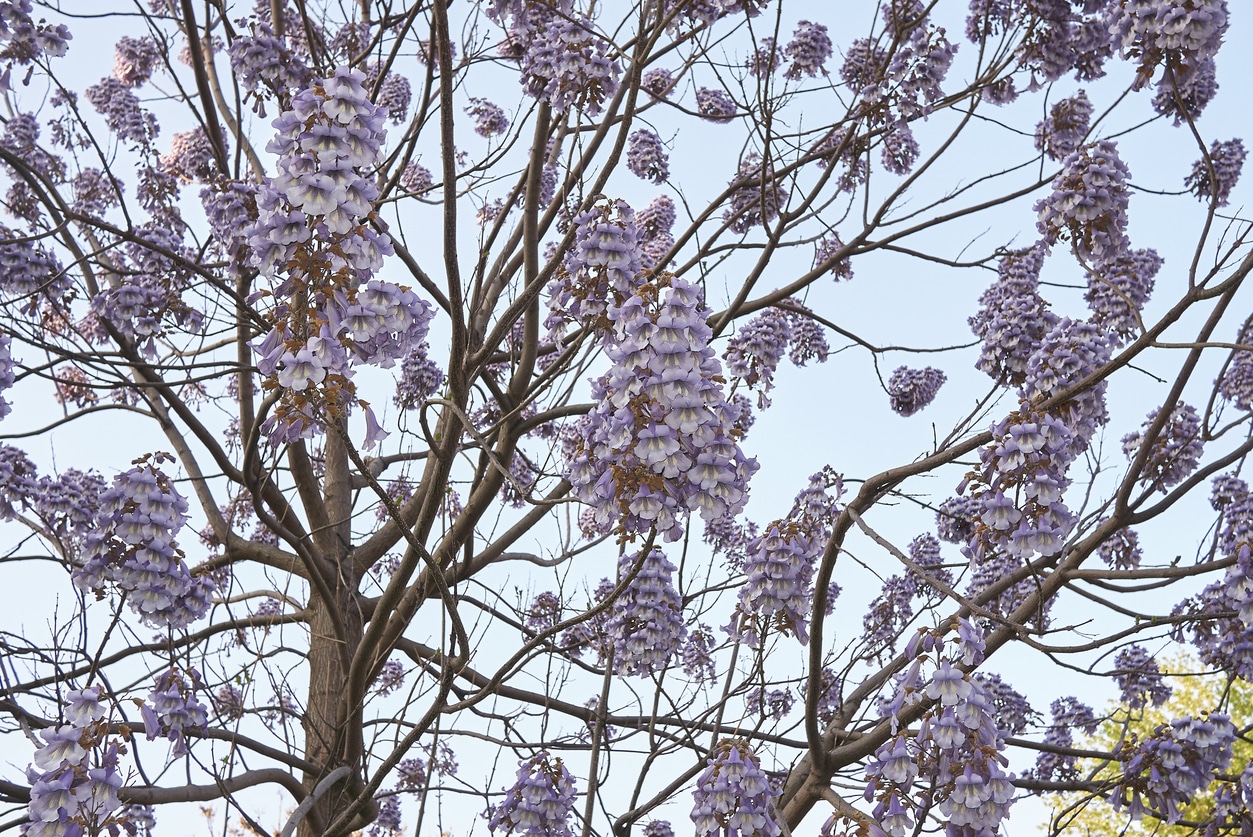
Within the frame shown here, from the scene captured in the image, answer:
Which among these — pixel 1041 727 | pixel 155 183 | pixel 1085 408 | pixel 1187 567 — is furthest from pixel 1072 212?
pixel 155 183

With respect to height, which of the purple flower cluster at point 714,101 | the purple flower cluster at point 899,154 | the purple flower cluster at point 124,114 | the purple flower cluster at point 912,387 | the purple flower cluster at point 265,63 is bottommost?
the purple flower cluster at point 912,387

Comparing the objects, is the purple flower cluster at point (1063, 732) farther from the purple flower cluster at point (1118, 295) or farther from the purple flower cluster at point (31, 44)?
the purple flower cluster at point (31, 44)

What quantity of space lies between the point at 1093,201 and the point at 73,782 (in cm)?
402

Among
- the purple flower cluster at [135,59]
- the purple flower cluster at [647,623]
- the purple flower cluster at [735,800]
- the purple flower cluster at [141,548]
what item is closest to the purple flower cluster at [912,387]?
the purple flower cluster at [647,623]

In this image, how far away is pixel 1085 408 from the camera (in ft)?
12.8

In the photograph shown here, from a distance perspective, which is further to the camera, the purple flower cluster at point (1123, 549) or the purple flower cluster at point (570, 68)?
A: the purple flower cluster at point (1123, 549)

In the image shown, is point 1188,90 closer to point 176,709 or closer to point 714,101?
point 714,101

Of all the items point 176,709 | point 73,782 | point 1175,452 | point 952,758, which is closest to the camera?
point 952,758

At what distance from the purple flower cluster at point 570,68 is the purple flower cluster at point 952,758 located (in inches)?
106

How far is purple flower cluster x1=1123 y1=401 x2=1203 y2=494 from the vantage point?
546cm

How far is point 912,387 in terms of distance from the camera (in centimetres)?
672

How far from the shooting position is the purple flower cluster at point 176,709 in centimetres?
425

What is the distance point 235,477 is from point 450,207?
2.89 m

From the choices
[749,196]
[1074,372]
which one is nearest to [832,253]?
[749,196]
